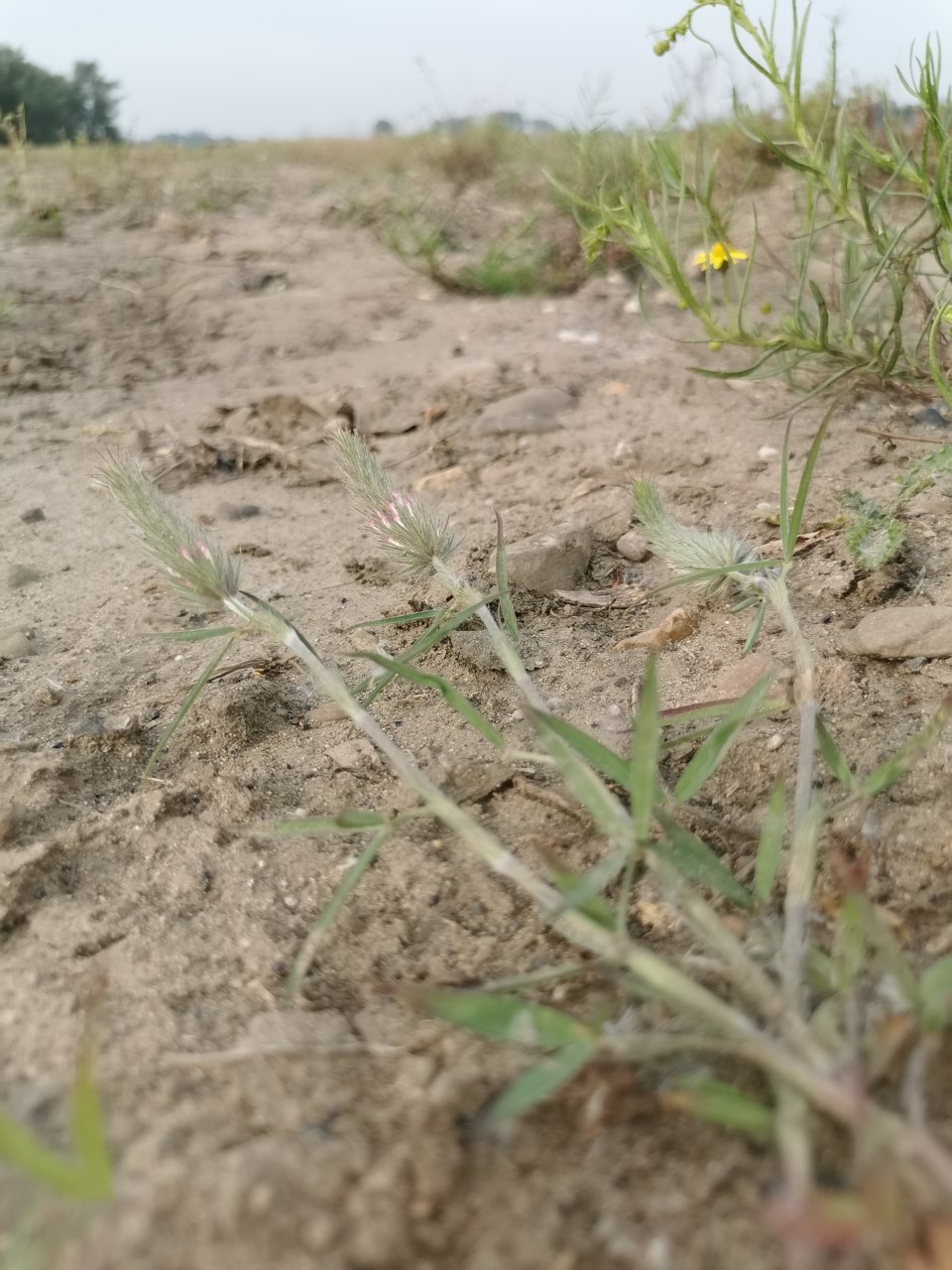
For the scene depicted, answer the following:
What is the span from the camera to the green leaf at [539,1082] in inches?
25.6

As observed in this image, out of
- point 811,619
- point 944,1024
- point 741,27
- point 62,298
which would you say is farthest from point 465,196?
point 944,1024

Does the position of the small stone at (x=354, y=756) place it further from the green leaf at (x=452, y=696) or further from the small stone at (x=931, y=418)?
the small stone at (x=931, y=418)

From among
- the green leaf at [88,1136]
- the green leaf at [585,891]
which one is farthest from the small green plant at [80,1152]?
the green leaf at [585,891]

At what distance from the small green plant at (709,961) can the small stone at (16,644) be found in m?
0.70

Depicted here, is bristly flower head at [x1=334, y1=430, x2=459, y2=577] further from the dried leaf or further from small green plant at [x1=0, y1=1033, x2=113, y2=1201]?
small green plant at [x1=0, y1=1033, x2=113, y2=1201]

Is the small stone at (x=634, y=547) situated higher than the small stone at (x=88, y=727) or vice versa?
the small stone at (x=634, y=547)

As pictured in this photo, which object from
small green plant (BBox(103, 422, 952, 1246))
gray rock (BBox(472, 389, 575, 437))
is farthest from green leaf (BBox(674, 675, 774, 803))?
gray rock (BBox(472, 389, 575, 437))

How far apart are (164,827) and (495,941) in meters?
0.45

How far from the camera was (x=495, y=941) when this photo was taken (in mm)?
984

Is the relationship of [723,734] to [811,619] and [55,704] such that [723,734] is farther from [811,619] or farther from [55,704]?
[55,704]

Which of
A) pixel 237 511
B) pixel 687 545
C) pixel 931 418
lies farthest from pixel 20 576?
pixel 931 418

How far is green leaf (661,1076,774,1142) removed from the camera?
24.3 inches

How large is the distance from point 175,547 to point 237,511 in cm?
121

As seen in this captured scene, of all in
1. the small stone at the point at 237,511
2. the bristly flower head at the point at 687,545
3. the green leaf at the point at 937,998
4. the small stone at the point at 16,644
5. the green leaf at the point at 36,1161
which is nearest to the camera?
the green leaf at the point at 36,1161
